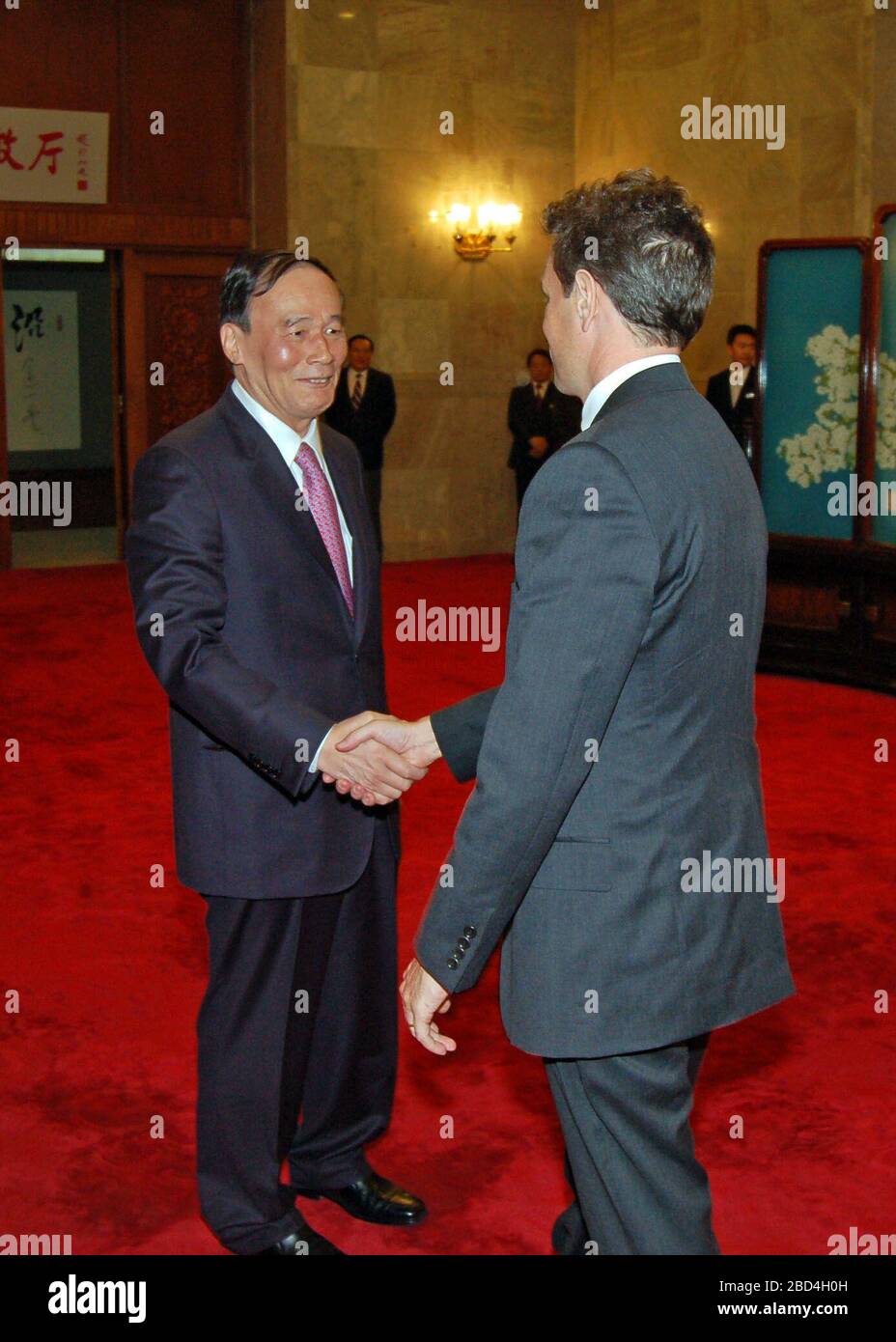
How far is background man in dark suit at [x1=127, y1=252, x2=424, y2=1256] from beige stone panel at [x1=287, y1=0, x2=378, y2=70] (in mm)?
10188

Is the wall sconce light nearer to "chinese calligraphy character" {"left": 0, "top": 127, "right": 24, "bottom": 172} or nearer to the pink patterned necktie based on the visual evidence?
"chinese calligraphy character" {"left": 0, "top": 127, "right": 24, "bottom": 172}

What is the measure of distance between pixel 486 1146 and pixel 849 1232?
746 millimetres

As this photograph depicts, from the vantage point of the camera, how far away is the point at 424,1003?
6.79ft

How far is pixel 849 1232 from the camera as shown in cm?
296

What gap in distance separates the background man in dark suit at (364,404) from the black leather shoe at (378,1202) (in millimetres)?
9132

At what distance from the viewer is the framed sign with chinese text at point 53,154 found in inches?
468

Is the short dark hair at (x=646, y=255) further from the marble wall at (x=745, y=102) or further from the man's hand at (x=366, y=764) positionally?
the marble wall at (x=745, y=102)

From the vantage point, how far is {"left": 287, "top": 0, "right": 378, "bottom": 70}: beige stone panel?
39.7ft

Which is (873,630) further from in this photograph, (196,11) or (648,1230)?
(196,11)

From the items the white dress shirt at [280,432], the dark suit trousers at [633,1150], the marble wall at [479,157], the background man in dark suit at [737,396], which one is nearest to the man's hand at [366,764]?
the white dress shirt at [280,432]

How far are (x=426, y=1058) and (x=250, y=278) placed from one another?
1.90 metres

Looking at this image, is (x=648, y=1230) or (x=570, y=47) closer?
(x=648, y=1230)

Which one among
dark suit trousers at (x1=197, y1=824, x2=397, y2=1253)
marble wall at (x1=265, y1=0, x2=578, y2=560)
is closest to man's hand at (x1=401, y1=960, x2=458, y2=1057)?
dark suit trousers at (x1=197, y1=824, x2=397, y2=1253)
